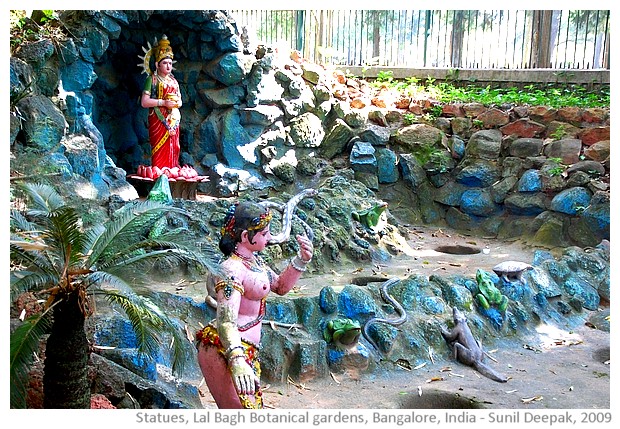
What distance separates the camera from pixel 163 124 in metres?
8.63

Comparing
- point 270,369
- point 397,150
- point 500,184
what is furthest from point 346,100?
point 270,369

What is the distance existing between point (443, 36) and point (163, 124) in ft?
20.7

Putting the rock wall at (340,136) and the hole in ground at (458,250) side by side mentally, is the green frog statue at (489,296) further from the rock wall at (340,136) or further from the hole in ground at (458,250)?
the rock wall at (340,136)

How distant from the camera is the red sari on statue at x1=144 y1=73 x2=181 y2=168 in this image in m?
8.57

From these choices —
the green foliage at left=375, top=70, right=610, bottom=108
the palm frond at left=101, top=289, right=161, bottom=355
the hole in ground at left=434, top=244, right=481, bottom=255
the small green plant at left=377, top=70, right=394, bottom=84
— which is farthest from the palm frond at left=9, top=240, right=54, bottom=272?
the small green plant at left=377, top=70, right=394, bottom=84

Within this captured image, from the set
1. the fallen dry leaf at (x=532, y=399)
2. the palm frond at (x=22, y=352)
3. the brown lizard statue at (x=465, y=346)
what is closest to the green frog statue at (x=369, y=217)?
the brown lizard statue at (x=465, y=346)

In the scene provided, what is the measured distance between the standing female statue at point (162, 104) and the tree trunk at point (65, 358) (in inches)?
201

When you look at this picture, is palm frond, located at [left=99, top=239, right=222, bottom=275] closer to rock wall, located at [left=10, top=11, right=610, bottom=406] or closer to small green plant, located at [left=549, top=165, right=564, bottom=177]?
rock wall, located at [left=10, top=11, right=610, bottom=406]

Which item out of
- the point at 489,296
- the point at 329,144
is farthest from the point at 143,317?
the point at 329,144

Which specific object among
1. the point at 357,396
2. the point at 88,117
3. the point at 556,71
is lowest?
the point at 357,396

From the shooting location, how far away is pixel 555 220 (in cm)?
959

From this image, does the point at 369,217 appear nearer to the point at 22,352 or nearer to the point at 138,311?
the point at 138,311

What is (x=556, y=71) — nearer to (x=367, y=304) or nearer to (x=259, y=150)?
(x=259, y=150)
